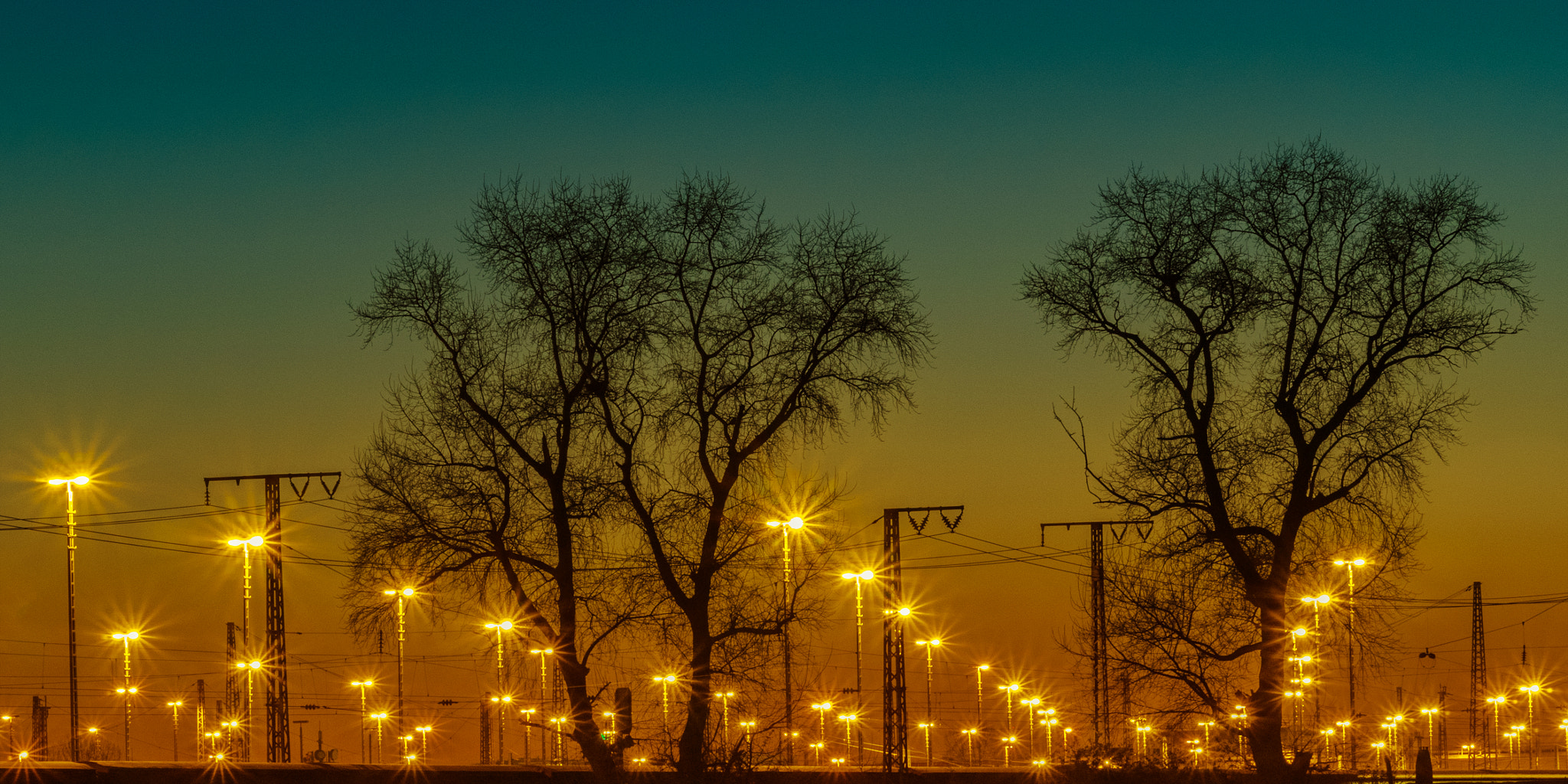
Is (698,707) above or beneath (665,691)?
beneath

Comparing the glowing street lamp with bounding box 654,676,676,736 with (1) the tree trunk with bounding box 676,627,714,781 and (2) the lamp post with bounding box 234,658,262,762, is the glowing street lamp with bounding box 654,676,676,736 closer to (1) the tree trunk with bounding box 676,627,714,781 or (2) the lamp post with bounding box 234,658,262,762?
(1) the tree trunk with bounding box 676,627,714,781

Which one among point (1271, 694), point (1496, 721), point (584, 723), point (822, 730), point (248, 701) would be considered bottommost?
point (1496, 721)

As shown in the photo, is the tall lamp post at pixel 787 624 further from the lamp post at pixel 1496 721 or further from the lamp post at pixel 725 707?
the lamp post at pixel 1496 721

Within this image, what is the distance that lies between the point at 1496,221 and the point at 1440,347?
240cm

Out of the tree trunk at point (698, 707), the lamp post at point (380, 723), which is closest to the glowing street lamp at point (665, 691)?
the tree trunk at point (698, 707)

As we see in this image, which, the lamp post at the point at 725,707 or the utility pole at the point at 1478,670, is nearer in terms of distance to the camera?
the lamp post at the point at 725,707

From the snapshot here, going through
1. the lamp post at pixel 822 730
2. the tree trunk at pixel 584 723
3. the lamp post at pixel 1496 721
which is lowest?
the lamp post at pixel 1496 721

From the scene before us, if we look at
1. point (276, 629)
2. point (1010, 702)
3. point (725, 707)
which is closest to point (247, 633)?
point (276, 629)

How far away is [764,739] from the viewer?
3006cm

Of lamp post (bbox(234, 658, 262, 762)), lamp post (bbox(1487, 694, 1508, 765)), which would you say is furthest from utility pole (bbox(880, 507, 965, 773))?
lamp post (bbox(1487, 694, 1508, 765))

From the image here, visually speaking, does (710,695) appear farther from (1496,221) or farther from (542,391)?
(1496,221)

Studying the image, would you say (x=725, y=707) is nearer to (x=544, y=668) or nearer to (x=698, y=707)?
(x=698, y=707)

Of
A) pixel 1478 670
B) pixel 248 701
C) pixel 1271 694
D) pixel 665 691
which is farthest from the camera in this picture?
pixel 1478 670

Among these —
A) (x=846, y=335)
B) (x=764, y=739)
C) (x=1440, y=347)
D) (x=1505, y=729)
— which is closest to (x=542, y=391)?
(x=846, y=335)
